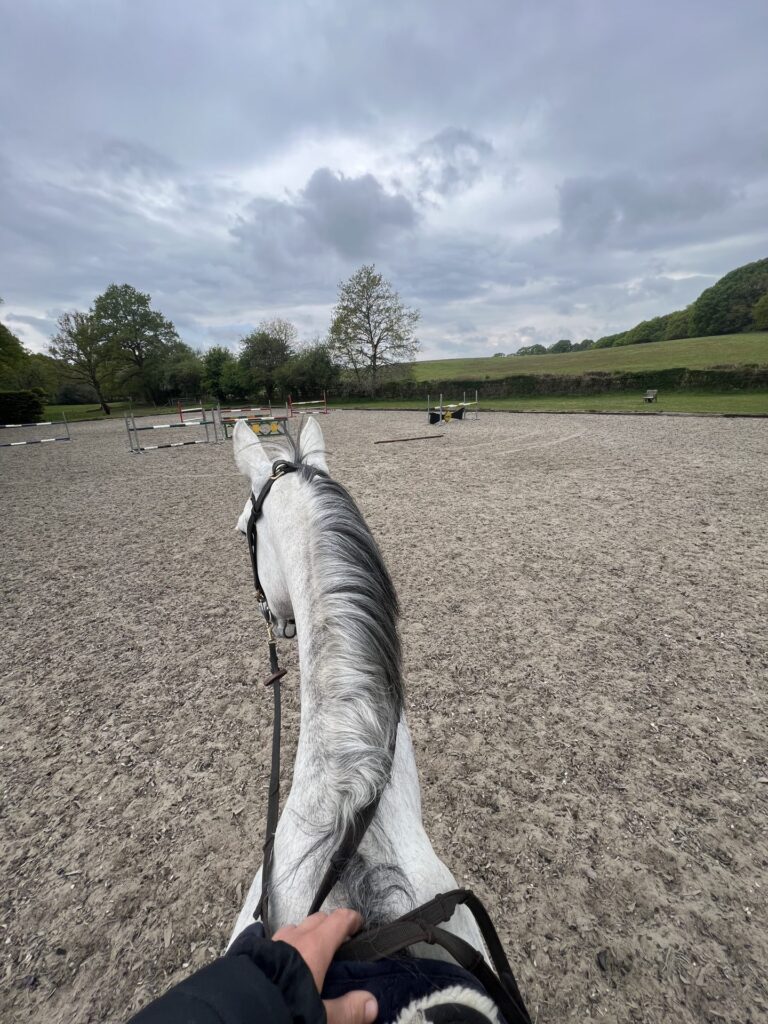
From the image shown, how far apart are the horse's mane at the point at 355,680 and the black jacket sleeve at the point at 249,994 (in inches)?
8.0

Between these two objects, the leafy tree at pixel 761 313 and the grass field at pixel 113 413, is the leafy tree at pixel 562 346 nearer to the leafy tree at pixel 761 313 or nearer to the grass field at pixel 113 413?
the leafy tree at pixel 761 313

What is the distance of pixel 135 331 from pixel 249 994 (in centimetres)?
4494

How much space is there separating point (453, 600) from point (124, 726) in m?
2.77

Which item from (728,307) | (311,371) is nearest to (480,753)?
(311,371)

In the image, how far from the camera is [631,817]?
6.76ft

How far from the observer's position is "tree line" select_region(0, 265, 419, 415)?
108 feet

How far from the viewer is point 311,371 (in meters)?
35.6

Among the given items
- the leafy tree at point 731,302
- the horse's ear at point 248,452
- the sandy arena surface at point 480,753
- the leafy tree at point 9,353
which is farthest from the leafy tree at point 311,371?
the leafy tree at point 731,302

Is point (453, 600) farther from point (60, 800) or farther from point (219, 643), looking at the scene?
point (60, 800)

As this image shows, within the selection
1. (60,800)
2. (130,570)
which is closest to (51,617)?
(130,570)

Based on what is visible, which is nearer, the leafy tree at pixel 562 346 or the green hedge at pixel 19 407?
the green hedge at pixel 19 407

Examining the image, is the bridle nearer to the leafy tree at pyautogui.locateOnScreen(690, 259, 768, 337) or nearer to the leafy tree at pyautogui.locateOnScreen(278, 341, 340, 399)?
the leafy tree at pyautogui.locateOnScreen(278, 341, 340, 399)

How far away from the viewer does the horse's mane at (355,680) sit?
0.88 metres

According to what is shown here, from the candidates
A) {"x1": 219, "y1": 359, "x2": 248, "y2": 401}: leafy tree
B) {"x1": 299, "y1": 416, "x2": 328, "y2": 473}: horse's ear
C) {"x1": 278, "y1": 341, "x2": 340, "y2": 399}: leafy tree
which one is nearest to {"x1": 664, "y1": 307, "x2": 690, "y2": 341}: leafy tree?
{"x1": 278, "y1": 341, "x2": 340, "y2": 399}: leafy tree
